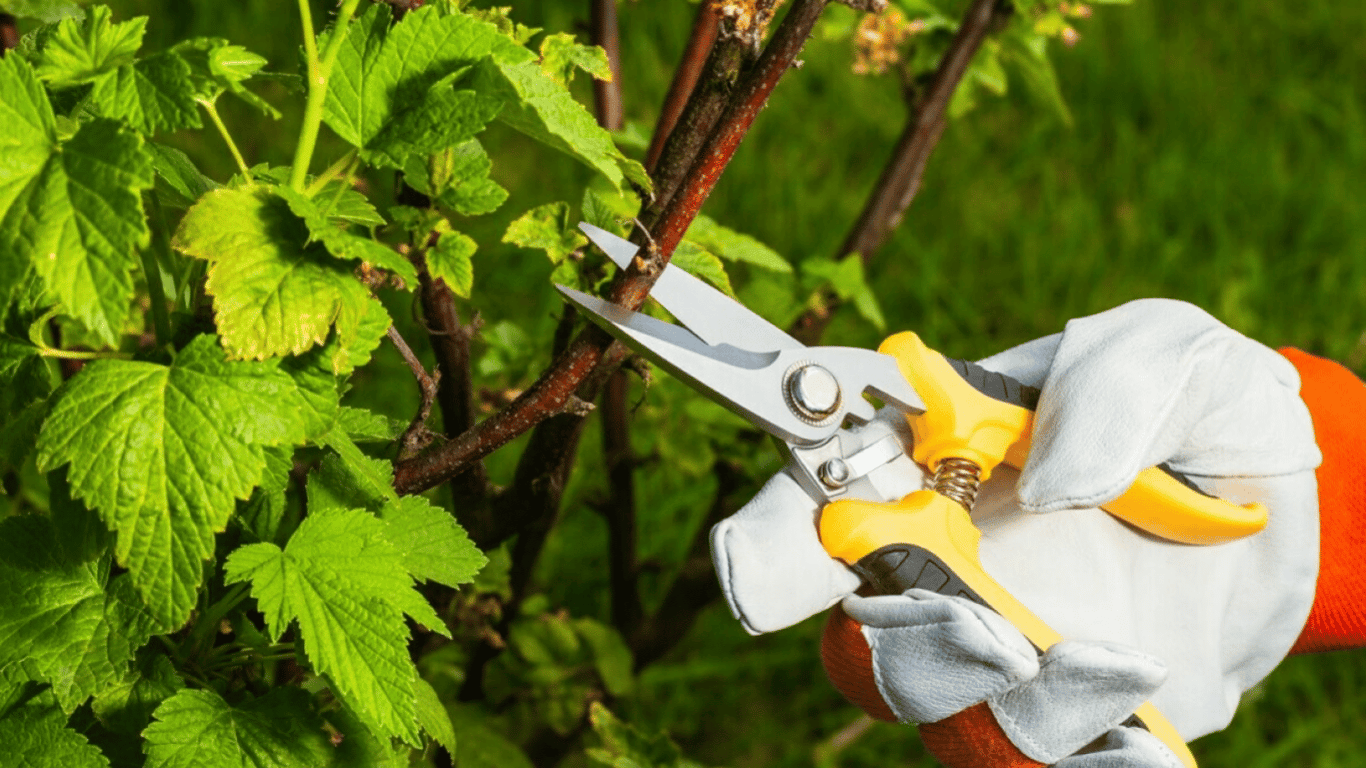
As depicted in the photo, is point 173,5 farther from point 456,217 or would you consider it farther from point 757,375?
point 757,375

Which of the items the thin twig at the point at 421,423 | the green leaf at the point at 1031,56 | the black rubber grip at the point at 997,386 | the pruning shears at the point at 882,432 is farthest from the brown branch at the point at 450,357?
the green leaf at the point at 1031,56

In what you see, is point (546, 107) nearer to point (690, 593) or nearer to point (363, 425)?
point (363, 425)

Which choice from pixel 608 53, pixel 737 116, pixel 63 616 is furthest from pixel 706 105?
pixel 63 616

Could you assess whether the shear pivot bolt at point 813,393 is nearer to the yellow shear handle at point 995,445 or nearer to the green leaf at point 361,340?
the yellow shear handle at point 995,445

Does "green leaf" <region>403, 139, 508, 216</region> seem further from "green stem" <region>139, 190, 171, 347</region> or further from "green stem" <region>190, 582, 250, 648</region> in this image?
"green stem" <region>190, 582, 250, 648</region>

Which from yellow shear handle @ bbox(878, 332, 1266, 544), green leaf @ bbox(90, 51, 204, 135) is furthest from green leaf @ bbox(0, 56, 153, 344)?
yellow shear handle @ bbox(878, 332, 1266, 544)

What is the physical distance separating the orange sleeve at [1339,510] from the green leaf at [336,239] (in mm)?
697

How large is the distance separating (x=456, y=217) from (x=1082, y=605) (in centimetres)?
103

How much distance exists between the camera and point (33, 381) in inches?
28.8

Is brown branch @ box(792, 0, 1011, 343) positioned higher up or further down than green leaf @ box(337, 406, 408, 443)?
higher up

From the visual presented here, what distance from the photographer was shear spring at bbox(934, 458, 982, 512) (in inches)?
32.8

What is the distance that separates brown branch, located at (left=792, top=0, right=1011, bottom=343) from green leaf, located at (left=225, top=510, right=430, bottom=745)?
29.2 inches

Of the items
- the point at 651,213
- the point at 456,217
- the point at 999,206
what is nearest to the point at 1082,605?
the point at 651,213

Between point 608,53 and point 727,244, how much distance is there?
239mm
